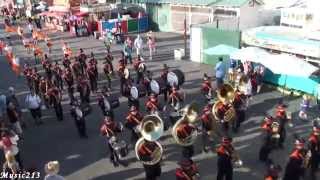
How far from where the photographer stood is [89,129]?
17.8m

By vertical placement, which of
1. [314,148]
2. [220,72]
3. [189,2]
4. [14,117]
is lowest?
[14,117]

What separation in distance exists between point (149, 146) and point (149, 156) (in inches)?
10.9

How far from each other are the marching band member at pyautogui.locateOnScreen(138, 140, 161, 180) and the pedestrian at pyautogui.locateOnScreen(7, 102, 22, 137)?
6294mm

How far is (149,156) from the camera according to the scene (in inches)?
500

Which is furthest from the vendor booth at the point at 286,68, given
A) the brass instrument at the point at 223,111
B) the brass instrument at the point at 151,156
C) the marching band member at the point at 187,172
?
the marching band member at the point at 187,172

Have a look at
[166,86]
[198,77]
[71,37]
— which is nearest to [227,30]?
[198,77]

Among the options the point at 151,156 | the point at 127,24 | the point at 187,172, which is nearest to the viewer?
the point at 187,172

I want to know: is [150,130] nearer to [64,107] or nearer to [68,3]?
[64,107]

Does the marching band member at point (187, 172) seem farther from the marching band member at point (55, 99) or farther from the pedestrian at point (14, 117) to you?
the marching band member at point (55, 99)

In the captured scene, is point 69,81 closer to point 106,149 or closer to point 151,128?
point 106,149

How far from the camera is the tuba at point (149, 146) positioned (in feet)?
41.7

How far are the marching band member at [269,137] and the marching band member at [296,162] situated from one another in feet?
5.73

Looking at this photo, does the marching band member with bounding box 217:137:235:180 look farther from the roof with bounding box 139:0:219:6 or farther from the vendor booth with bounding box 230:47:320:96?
the roof with bounding box 139:0:219:6

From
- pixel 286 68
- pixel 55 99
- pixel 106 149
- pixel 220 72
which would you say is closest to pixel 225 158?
pixel 106 149
